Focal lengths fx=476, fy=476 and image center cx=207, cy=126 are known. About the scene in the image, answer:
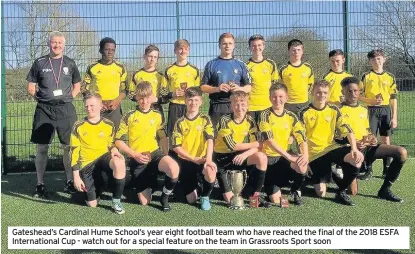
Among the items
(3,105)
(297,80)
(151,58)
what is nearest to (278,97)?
(297,80)

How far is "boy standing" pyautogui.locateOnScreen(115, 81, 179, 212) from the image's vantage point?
5.59m

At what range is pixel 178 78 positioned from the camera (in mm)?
6465

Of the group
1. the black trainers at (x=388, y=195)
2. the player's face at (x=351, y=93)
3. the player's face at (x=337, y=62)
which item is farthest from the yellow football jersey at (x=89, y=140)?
the black trainers at (x=388, y=195)

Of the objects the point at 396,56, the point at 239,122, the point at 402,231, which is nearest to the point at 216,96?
the point at 239,122

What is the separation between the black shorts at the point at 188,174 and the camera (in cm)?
564

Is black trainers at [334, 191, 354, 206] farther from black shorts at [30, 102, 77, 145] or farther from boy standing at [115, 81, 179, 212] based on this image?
black shorts at [30, 102, 77, 145]

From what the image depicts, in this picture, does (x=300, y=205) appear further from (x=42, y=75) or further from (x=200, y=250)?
(x=42, y=75)

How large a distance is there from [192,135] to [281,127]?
3.48 ft

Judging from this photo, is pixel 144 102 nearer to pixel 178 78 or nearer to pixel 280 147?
pixel 178 78

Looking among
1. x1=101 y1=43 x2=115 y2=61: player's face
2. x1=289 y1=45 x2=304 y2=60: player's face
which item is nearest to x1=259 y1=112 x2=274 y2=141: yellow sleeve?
x1=289 y1=45 x2=304 y2=60: player's face

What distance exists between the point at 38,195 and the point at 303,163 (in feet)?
11.1

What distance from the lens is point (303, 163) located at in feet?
18.1

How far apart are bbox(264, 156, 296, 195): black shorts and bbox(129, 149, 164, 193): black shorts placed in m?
1.31

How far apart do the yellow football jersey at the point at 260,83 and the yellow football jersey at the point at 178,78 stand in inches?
30.5
